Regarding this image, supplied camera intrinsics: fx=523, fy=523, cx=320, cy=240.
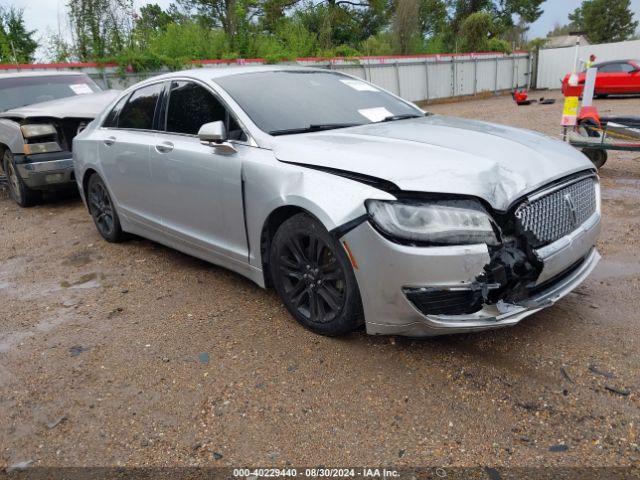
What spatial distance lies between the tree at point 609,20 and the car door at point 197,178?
70.3 metres

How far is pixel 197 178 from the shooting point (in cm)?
373

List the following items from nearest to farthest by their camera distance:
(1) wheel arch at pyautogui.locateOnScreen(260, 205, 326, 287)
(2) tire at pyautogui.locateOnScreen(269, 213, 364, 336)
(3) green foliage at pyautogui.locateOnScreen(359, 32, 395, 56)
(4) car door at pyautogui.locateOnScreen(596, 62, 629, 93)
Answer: (2) tire at pyautogui.locateOnScreen(269, 213, 364, 336) < (1) wheel arch at pyautogui.locateOnScreen(260, 205, 326, 287) < (4) car door at pyautogui.locateOnScreen(596, 62, 629, 93) < (3) green foliage at pyautogui.locateOnScreen(359, 32, 395, 56)

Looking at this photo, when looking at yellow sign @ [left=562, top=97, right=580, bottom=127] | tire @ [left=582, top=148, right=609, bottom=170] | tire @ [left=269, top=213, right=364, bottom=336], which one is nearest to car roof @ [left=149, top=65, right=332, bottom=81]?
tire @ [left=269, top=213, right=364, bottom=336]

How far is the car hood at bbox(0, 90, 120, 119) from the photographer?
6785 millimetres

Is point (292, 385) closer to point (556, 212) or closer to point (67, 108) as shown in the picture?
point (556, 212)

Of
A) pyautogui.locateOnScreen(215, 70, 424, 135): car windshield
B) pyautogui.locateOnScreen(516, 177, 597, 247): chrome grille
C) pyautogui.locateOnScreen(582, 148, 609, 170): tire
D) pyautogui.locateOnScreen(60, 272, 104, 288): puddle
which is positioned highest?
pyautogui.locateOnScreen(215, 70, 424, 135): car windshield

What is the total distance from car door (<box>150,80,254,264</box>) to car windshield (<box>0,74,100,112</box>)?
4837 mm

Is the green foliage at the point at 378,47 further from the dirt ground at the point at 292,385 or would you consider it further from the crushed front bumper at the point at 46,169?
the dirt ground at the point at 292,385

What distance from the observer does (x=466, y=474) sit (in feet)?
6.97

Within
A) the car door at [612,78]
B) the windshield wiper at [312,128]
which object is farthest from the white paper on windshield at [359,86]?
the car door at [612,78]

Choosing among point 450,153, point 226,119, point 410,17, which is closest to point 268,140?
point 226,119

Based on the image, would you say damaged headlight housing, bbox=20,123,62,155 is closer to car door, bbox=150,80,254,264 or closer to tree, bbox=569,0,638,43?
car door, bbox=150,80,254,264

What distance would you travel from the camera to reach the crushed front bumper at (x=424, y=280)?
2.53 m

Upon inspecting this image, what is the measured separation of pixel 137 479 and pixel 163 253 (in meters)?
3.13
